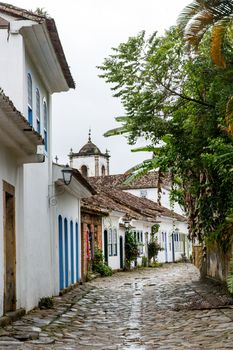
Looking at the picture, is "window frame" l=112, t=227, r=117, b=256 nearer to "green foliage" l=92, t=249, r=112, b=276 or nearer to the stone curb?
"green foliage" l=92, t=249, r=112, b=276

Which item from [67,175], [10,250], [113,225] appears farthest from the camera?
[113,225]

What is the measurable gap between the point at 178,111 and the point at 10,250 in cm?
525

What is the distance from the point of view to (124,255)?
3341 cm

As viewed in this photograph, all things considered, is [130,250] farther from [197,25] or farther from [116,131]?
[197,25]

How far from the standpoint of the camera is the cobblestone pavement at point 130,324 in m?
8.52

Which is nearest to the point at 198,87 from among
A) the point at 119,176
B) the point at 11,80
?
the point at 11,80

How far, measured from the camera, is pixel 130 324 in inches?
428

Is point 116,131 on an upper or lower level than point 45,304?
upper

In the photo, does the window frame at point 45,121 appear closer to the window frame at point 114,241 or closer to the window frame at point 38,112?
the window frame at point 38,112

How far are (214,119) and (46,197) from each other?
4375 mm

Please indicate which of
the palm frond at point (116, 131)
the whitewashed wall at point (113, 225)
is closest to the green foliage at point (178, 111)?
the palm frond at point (116, 131)

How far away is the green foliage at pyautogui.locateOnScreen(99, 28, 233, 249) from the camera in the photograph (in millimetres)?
13547

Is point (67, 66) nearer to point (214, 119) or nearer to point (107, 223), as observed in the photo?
point (214, 119)

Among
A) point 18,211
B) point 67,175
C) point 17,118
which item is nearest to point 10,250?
point 18,211
